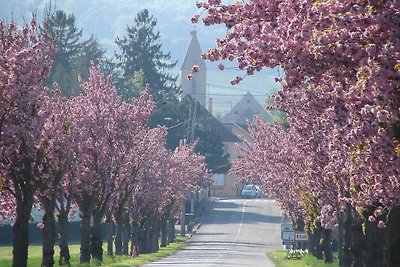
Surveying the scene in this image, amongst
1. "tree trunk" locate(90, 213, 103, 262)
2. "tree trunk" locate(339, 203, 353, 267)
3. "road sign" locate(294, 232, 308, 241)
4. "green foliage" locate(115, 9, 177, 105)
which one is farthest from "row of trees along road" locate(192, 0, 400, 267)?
"green foliage" locate(115, 9, 177, 105)

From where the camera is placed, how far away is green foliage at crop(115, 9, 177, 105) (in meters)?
139

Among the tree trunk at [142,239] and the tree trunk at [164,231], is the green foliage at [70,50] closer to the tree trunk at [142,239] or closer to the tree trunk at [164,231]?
the tree trunk at [164,231]

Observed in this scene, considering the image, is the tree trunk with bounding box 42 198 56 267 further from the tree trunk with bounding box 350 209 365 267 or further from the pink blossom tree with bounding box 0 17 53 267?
the tree trunk with bounding box 350 209 365 267

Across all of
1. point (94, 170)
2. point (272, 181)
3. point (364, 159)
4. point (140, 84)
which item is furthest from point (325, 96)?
point (140, 84)

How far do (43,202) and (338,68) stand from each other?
987 inches

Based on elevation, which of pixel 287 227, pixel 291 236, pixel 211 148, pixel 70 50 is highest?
pixel 70 50

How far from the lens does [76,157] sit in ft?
139

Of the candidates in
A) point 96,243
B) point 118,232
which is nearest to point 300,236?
point 118,232

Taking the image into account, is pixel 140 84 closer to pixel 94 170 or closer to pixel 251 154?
pixel 251 154

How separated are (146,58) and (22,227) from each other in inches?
4295

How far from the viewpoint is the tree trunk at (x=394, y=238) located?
18.6 m

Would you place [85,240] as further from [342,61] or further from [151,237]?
[342,61]

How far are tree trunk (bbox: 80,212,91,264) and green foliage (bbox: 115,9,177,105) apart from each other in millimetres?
90511

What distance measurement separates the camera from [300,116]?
98.1ft
